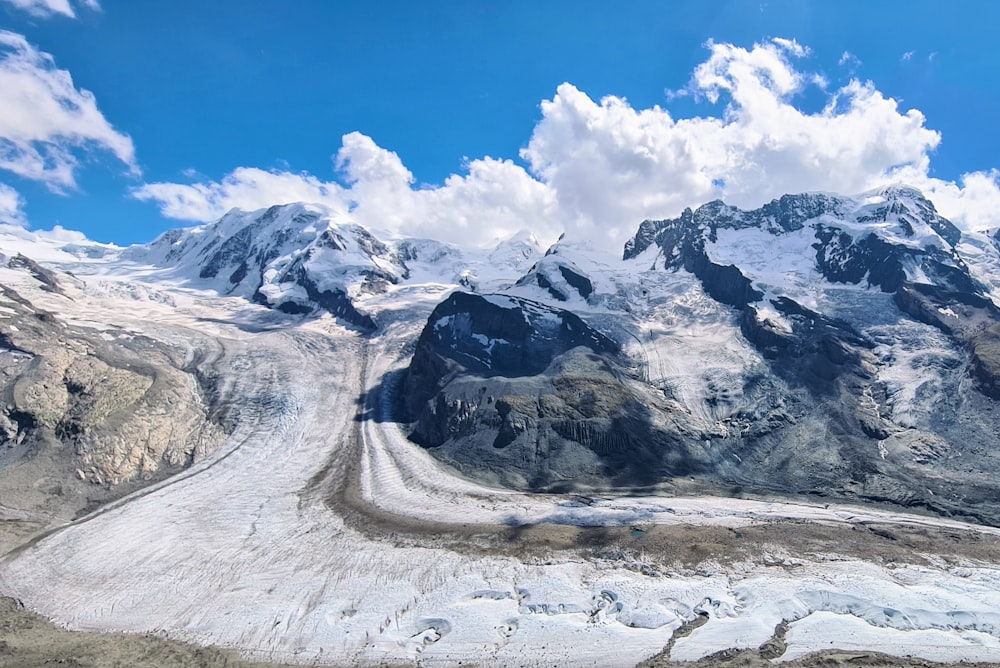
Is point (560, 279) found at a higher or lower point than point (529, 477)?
higher

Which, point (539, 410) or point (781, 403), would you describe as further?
point (781, 403)

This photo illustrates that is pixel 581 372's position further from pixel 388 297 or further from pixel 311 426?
pixel 388 297

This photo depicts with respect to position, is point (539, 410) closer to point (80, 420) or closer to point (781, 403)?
point (781, 403)

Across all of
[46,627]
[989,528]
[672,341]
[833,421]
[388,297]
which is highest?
[388,297]

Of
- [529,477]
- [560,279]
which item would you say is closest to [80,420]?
[529,477]

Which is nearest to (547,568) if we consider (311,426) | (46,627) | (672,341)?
(46,627)

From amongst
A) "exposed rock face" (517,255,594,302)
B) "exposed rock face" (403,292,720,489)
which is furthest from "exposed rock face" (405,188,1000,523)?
"exposed rock face" (517,255,594,302)

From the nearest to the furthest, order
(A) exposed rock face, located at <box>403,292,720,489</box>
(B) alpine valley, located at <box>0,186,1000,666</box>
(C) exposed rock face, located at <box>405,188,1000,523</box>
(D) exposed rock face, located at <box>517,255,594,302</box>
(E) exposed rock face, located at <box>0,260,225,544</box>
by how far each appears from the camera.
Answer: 1. (B) alpine valley, located at <box>0,186,1000,666</box>
2. (E) exposed rock face, located at <box>0,260,225,544</box>
3. (C) exposed rock face, located at <box>405,188,1000,523</box>
4. (A) exposed rock face, located at <box>403,292,720,489</box>
5. (D) exposed rock face, located at <box>517,255,594,302</box>

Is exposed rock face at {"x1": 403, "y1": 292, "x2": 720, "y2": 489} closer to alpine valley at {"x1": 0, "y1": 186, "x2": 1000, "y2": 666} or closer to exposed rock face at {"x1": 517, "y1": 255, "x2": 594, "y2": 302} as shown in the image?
alpine valley at {"x1": 0, "y1": 186, "x2": 1000, "y2": 666}

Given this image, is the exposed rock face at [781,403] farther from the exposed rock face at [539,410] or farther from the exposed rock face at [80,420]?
the exposed rock face at [80,420]
